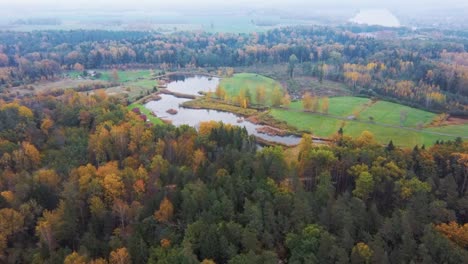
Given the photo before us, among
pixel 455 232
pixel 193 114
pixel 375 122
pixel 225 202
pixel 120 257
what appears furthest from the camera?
pixel 193 114

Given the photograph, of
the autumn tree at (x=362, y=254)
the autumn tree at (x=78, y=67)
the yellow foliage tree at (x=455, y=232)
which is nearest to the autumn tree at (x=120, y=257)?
the autumn tree at (x=362, y=254)

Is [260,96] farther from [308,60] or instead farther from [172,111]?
[308,60]

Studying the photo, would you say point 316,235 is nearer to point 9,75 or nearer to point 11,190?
point 11,190

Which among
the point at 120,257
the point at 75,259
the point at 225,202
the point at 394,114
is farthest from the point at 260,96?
the point at 75,259

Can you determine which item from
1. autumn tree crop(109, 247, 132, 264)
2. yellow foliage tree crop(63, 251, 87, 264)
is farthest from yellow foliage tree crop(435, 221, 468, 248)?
yellow foliage tree crop(63, 251, 87, 264)

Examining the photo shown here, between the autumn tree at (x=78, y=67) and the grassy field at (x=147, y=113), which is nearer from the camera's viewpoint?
the grassy field at (x=147, y=113)

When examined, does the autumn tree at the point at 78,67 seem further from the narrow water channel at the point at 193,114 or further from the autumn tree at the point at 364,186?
the autumn tree at the point at 364,186

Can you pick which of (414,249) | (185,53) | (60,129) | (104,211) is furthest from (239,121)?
(185,53)

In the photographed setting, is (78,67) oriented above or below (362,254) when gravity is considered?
above
